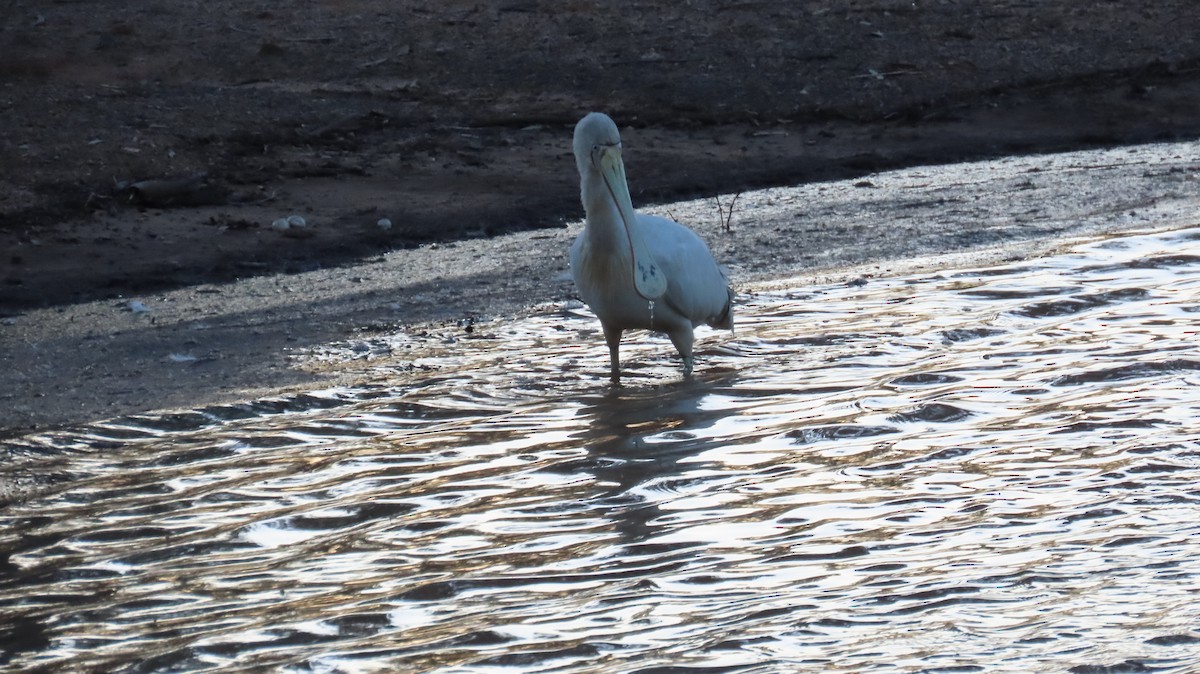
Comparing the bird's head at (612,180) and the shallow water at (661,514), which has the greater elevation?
the bird's head at (612,180)

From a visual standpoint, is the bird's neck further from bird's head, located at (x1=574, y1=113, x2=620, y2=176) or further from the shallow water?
the shallow water

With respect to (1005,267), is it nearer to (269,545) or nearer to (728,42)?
(269,545)

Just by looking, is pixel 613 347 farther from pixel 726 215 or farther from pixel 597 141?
pixel 726 215

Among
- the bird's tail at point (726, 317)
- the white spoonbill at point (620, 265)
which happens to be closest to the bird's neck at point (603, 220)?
the white spoonbill at point (620, 265)

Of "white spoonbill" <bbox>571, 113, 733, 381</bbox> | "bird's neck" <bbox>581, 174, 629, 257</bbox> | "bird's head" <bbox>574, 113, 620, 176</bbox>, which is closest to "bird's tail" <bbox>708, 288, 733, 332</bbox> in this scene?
"white spoonbill" <bbox>571, 113, 733, 381</bbox>

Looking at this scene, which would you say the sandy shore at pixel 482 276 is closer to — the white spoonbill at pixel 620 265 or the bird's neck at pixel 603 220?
the white spoonbill at pixel 620 265

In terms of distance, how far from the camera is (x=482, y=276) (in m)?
8.67

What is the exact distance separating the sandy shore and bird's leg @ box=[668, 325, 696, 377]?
1.19 feet

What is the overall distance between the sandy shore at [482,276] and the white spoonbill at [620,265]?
13.4 inches

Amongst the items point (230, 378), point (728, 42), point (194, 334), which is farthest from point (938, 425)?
point (728, 42)

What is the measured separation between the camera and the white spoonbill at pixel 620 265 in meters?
6.55

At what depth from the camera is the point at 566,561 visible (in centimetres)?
438

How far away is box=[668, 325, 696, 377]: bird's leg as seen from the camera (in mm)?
6848

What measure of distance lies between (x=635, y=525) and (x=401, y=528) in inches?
26.4
